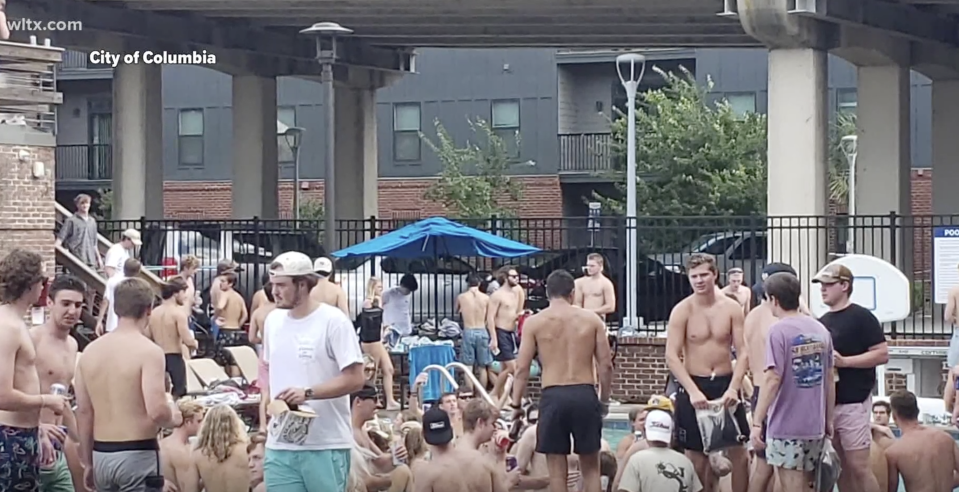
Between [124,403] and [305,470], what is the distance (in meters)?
1.02

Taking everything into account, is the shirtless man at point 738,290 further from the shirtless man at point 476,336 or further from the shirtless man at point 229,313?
the shirtless man at point 229,313

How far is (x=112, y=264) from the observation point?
20.3m

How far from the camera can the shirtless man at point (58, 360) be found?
818 centimetres

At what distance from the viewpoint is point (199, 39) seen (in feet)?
96.5

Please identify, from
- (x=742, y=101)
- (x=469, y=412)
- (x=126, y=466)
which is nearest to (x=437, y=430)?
(x=469, y=412)

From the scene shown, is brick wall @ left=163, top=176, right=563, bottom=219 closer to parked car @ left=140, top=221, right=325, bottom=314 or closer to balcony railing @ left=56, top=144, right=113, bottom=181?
balcony railing @ left=56, top=144, right=113, bottom=181

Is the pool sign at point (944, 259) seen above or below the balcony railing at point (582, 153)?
below

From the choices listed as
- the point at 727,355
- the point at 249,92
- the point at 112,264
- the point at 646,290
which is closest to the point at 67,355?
the point at 727,355

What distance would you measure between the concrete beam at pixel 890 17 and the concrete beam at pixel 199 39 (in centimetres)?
1108

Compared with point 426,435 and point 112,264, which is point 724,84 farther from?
point 426,435

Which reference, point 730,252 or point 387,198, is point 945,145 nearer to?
point 730,252

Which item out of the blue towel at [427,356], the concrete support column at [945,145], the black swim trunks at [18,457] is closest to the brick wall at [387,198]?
the concrete support column at [945,145]

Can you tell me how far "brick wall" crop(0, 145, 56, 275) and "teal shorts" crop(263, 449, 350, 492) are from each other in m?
12.4

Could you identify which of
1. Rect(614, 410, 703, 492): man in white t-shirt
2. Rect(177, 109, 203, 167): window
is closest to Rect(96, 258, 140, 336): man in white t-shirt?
Rect(614, 410, 703, 492): man in white t-shirt
